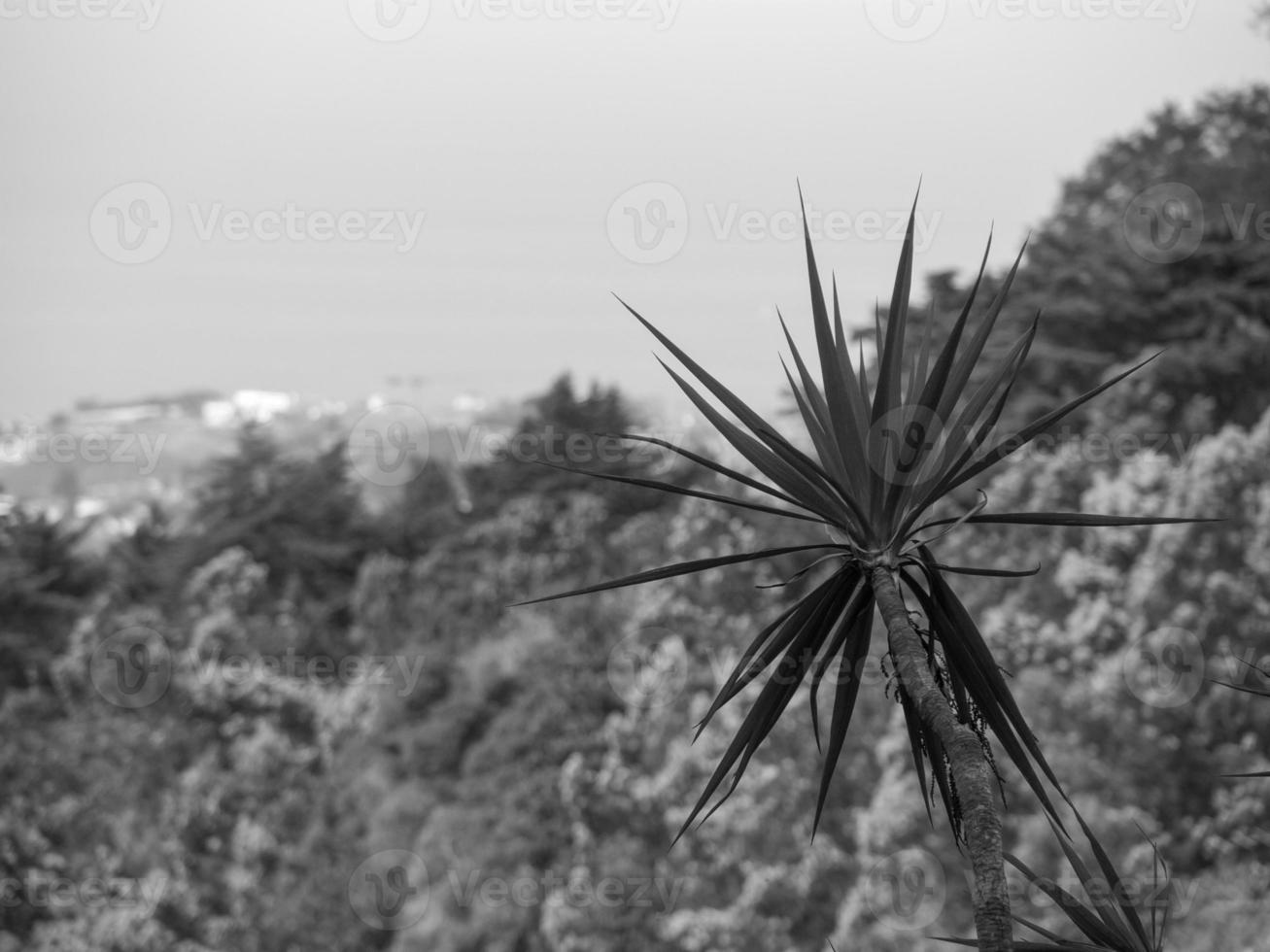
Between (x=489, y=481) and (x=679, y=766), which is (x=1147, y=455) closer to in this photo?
(x=679, y=766)

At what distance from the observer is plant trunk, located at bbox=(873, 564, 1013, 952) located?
6.64 ft

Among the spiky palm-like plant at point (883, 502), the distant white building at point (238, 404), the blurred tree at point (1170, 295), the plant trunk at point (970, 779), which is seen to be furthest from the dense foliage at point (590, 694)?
the distant white building at point (238, 404)

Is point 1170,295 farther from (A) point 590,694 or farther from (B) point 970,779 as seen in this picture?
(B) point 970,779

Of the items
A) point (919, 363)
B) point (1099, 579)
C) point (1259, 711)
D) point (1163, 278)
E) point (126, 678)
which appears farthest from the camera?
point (126, 678)

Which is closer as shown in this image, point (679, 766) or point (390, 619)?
point (679, 766)

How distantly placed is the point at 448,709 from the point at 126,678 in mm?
6249

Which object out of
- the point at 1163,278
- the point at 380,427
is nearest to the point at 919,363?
the point at 1163,278

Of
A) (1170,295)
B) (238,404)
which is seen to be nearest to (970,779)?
(1170,295)

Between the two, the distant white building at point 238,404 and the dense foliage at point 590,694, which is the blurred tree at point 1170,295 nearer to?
the dense foliage at point 590,694

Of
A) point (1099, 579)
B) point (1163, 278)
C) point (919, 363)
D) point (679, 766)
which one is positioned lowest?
point (679, 766)

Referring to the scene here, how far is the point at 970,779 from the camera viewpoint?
7.15 feet

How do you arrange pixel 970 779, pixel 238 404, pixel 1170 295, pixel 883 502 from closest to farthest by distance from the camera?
pixel 970 779
pixel 883 502
pixel 1170 295
pixel 238 404

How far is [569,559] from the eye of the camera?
1903 cm

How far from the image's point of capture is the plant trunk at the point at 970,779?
203 centimetres
